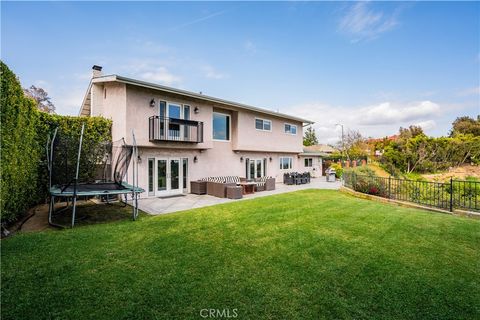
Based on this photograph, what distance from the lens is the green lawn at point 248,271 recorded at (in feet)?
9.83

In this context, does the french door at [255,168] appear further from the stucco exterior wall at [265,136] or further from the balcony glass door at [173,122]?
the balcony glass door at [173,122]

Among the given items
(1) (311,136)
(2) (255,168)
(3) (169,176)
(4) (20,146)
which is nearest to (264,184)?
(2) (255,168)

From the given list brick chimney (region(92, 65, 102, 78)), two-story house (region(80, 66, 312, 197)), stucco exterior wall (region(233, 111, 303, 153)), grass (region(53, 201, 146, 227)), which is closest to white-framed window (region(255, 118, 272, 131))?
two-story house (region(80, 66, 312, 197))

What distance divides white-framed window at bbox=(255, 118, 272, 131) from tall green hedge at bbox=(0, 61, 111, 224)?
1152cm

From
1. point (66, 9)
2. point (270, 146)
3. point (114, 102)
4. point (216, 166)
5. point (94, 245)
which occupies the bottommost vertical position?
point (94, 245)

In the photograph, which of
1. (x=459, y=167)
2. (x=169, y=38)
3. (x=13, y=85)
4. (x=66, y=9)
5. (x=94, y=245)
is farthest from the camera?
(x=459, y=167)

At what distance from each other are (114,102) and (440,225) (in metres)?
14.0

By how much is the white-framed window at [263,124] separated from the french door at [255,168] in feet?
8.51

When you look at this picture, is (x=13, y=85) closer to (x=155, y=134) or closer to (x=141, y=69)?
(x=155, y=134)

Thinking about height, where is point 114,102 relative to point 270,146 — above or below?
above

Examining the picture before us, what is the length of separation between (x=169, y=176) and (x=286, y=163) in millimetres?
12273

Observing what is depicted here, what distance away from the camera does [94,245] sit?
5109 millimetres

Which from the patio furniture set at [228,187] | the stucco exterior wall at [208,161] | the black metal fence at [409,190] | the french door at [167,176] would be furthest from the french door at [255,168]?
the black metal fence at [409,190]

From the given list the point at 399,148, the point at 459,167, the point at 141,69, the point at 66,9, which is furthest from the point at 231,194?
the point at 459,167
